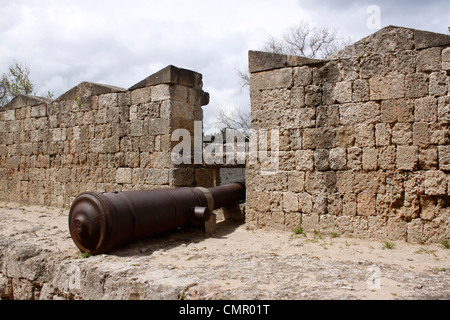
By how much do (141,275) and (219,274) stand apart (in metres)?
0.79

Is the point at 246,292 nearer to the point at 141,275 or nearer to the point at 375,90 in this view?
the point at 141,275

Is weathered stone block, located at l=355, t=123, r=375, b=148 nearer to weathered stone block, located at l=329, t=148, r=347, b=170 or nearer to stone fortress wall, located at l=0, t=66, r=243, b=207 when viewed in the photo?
weathered stone block, located at l=329, t=148, r=347, b=170

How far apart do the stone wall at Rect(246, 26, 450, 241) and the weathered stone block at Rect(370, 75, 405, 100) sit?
0.01 metres

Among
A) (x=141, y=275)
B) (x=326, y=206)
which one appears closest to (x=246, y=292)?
(x=141, y=275)

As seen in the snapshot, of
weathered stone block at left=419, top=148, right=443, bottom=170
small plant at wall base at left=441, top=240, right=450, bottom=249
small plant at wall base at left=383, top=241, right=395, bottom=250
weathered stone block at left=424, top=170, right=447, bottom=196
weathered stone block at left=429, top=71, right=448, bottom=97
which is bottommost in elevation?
small plant at wall base at left=383, top=241, right=395, bottom=250

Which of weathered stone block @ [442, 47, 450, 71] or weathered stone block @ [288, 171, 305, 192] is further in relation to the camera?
weathered stone block @ [288, 171, 305, 192]

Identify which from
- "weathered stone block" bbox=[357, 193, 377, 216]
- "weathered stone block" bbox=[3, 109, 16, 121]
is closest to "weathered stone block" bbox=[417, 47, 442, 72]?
"weathered stone block" bbox=[357, 193, 377, 216]

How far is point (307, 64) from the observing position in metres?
6.07

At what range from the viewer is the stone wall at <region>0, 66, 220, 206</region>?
763 centimetres

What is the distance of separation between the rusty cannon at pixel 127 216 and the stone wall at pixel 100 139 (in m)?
1.89

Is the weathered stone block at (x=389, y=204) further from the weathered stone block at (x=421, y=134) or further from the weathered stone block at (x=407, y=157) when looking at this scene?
the weathered stone block at (x=421, y=134)

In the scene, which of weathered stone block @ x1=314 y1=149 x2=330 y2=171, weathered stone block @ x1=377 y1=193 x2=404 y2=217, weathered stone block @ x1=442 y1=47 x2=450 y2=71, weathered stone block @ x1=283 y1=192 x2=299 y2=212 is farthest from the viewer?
weathered stone block @ x1=283 y1=192 x2=299 y2=212

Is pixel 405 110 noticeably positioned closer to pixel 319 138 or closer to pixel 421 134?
pixel 421 134

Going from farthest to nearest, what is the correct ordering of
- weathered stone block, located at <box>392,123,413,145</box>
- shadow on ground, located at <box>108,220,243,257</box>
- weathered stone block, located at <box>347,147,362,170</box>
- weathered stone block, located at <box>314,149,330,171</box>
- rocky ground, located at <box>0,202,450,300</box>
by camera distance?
weathered stone block, located at <box>314,149,330,171</box> < weathered stone block, located at <box>347,147,362,170</box> < weathered stone block, located at <box>392,123,413,145</box> < shadow on ground, located at <box>108,220,243,257</box> < rocky ground, located at <box>0,202,450,300</box>
